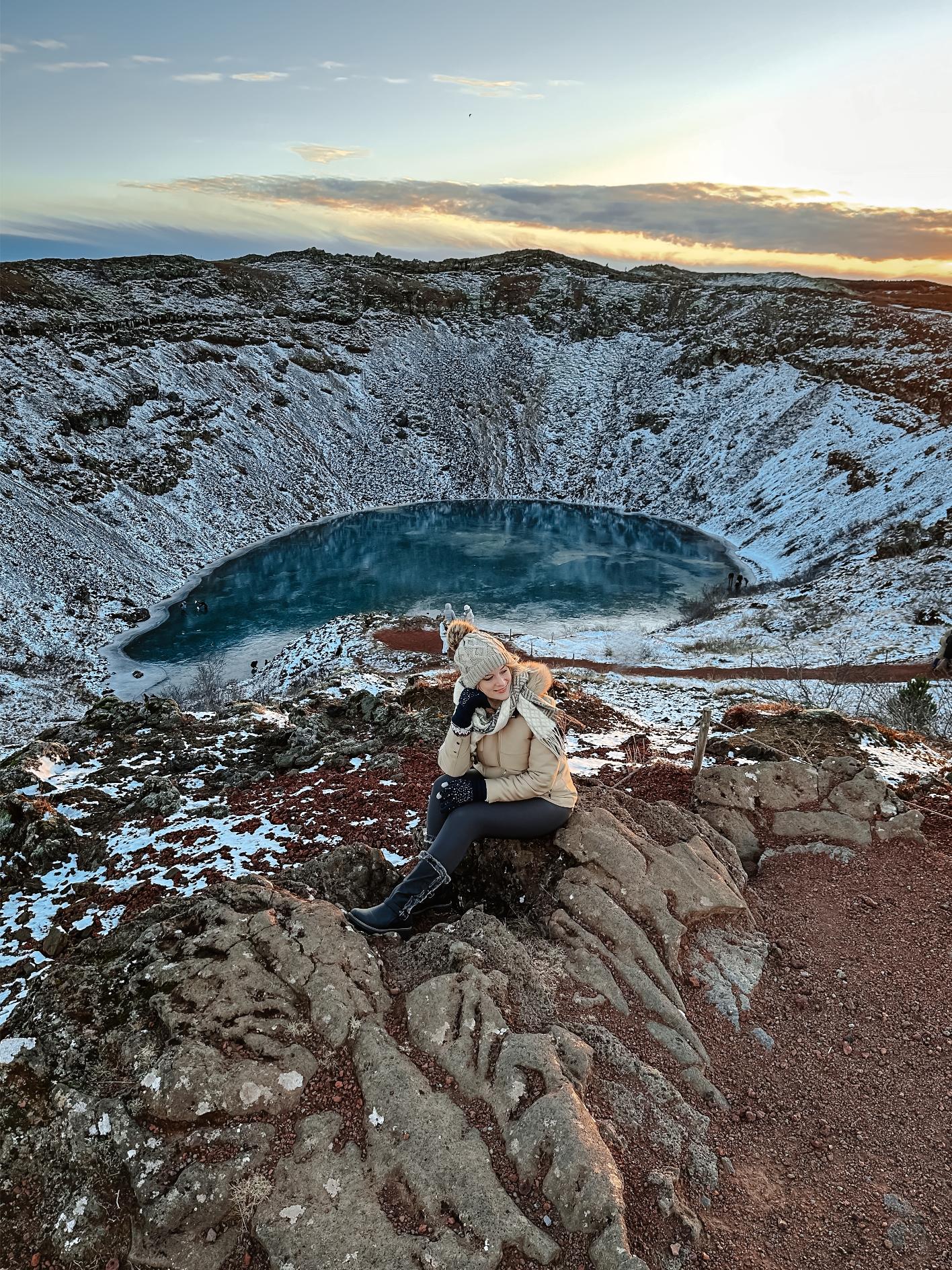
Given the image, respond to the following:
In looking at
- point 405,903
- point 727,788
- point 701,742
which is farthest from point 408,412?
point 405,903

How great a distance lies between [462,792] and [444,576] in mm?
46648

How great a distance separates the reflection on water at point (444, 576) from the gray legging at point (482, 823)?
3249cm

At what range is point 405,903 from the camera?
5.71 m

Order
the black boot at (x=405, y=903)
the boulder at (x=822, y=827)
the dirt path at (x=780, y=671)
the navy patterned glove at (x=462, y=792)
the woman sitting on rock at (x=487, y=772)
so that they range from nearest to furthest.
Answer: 1. the black boot at (x=405, y=903)
2. the woman sitting on rock at (x=487, y=772)
3. the navy patterned glove at (x=462, y=792)
4. the boulder at (x=822, y=827)
5. the dirt path at (x=780, y=671)

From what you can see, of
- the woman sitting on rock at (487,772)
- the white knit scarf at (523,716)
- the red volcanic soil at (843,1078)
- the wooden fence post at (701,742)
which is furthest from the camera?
the wooden fence post at (701,742)

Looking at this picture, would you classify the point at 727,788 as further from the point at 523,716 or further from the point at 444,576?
the point at 444,576

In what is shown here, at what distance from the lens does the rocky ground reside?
12.0ft

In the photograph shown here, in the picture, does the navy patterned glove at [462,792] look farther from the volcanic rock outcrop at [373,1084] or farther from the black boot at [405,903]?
the volcanic rock outcrop at [373,1084]

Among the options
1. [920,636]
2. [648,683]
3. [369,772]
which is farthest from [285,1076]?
[920,636]

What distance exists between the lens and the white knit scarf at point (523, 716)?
5914 millimetres

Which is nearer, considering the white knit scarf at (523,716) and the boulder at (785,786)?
the white knit scarf at (523,716)

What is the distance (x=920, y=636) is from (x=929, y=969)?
99.9ft

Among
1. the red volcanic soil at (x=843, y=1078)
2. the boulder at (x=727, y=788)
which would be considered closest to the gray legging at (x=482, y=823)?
the red volcanic soil at (x=843, y=1078)

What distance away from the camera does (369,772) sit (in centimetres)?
1009
